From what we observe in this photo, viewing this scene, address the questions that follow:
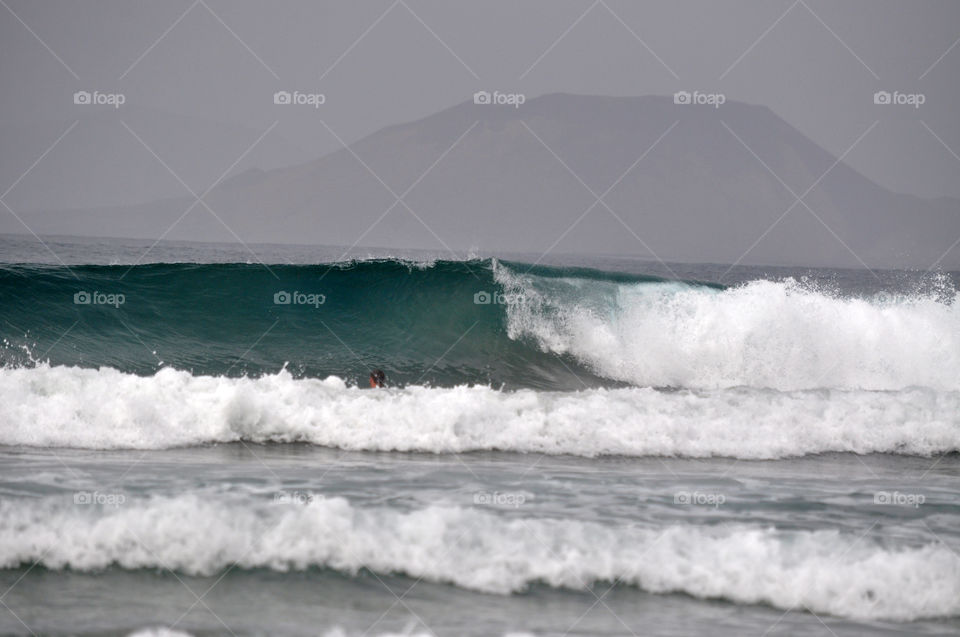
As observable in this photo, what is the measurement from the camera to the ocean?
639cm

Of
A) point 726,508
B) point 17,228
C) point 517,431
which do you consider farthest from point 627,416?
point 17,228

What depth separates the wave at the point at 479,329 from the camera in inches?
673

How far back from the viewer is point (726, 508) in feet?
28.0

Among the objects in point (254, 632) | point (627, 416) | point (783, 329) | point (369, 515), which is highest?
point (783, 329)

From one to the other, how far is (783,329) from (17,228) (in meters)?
124

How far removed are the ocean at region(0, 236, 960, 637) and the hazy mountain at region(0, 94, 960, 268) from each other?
10937 cm

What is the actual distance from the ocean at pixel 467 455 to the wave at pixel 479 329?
0.21 feet

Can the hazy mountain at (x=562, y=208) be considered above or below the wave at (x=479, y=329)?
above

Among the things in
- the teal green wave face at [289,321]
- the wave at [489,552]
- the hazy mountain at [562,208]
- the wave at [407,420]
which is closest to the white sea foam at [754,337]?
the teal green wave face at [289,321]

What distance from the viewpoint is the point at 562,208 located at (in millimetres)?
155125

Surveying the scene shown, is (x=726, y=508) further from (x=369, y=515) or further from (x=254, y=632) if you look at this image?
(x=254, y=632)

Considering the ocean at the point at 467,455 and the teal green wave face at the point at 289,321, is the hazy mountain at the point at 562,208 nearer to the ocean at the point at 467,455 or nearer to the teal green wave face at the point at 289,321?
the teal green wave face at the point at 289,321

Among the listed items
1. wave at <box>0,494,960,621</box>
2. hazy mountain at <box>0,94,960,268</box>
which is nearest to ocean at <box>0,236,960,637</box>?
wave at <box>0,494,960,621</box>

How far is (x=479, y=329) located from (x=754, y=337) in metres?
5.38
